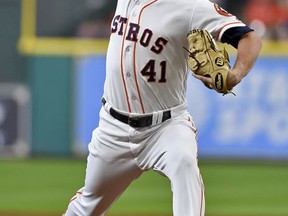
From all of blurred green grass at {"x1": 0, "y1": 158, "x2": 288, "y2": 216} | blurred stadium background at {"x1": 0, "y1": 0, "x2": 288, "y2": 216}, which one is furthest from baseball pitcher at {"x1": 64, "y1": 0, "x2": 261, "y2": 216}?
blurred stadium background at {"x1": 0, "y1": 0, "x2": 288, "y2": 216}

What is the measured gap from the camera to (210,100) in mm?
13172

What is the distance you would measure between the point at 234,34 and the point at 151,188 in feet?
18.6

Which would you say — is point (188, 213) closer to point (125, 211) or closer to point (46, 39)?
point (125, 211)

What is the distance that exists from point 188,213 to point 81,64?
8.42 m

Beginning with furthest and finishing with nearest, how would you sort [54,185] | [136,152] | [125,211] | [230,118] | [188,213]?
[230,118]
[54,185]
[125,211]
[136,152]
[188,213]

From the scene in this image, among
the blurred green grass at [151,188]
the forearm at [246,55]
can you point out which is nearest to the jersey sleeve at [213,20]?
the forearm at [246,55]

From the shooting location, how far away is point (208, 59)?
5215mm

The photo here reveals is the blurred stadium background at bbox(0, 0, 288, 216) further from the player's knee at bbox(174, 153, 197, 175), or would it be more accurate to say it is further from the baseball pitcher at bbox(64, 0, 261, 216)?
the player's knee at bbox(174, 153, 197, 175)

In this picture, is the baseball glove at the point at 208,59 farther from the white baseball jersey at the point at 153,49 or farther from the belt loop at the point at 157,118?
the belt loop at the point at 157,118

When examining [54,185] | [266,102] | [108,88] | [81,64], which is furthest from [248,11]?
[108,88]

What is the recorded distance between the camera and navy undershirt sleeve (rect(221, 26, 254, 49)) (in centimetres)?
528

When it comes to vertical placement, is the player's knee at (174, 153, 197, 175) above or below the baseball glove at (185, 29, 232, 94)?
below

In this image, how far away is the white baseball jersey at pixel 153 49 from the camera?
5395mm

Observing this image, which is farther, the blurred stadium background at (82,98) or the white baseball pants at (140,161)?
the blurred stadium background at (82,98)
